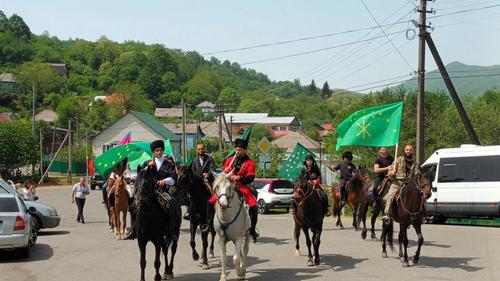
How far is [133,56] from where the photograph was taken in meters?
192

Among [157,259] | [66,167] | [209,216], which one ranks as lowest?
[157,259]

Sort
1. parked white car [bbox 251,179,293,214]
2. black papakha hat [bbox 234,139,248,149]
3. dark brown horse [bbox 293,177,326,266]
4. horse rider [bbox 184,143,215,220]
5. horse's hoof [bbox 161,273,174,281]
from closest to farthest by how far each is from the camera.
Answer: horse's hoof [bbox 161,273,174,281], black papakha hat [bbox 234,139,248,149], dark brown horse [bbox 293,177,326,266], horse rider [bbox 184,143,215,220], parked white car [bbox 251,179,293,214]

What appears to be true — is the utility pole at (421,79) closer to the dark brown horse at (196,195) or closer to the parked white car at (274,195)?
the parked white car at (274,195)

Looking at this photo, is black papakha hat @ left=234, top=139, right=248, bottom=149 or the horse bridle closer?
black papakha hat @ left=234, top=139, right=248, bottom=149

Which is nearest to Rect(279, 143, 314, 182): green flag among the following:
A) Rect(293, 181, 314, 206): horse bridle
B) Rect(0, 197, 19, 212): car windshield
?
Rect(293, 181, 314, 206): horse bridle

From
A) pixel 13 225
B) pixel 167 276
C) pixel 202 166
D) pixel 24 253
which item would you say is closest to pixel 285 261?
pixel 202 166

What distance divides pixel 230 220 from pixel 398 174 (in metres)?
4.52

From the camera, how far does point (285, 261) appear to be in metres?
14.6

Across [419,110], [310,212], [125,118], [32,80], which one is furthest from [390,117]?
[32,80]

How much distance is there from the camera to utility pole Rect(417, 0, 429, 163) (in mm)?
28609

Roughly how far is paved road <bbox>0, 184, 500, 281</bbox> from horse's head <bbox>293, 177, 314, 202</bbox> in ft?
4.66

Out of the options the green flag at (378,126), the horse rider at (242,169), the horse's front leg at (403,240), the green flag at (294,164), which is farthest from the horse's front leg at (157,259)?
the green flag at (294,164)

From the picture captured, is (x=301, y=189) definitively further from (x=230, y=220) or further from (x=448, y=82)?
(x=448, y=82)

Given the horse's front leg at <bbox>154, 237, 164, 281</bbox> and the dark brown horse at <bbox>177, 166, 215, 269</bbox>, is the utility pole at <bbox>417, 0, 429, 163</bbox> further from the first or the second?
the horse's front leg at <bbox>154, 237, 164, 281</bbox>
